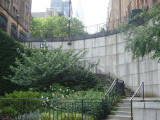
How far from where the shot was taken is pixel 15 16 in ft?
90.2

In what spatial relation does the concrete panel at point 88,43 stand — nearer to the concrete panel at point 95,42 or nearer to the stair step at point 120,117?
the concrete panel at point 95,42

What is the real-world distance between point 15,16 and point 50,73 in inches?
688

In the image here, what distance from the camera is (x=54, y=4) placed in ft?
419

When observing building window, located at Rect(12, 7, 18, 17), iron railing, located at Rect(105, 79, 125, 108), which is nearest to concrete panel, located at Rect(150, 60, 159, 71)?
→ iron railing, located at Rect(105, 79, 125, 108)

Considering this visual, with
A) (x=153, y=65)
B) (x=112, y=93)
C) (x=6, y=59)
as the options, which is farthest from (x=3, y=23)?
(x=153, y=65)

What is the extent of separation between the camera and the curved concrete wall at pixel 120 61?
44.4 feet

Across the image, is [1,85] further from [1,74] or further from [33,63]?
[33,63]

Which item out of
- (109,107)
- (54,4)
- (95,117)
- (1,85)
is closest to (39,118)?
(95,117)

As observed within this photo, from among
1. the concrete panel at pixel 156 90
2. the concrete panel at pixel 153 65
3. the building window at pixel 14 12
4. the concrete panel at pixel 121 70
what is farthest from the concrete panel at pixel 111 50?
the building window at pixel 14 12

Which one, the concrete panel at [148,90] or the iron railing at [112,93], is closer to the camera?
the iron railing at [112,93]

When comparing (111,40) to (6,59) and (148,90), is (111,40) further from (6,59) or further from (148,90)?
(6,59)

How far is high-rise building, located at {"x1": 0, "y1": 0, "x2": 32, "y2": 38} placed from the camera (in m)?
22.3

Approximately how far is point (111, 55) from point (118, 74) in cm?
198

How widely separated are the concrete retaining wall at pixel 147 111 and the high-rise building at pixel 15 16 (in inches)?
716
